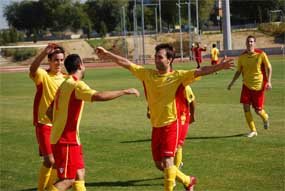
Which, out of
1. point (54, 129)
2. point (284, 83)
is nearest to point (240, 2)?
point (284, 83)

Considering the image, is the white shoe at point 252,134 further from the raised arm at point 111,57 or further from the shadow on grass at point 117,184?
the raised arm at point 111,57

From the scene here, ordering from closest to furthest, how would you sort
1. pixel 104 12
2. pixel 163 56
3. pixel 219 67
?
pixel 219 67, pixel 163 56, pixel 104 12

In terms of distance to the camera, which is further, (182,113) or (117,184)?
(117,184)

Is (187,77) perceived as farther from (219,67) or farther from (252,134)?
(252,134)

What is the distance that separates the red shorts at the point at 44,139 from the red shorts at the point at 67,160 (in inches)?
47.8

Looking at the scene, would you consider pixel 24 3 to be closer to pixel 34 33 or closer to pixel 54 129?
pixel 34 33

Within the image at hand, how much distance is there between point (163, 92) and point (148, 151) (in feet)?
14.6

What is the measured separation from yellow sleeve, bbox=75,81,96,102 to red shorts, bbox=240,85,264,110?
25.3 ft

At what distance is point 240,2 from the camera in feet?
378

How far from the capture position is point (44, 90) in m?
8.52

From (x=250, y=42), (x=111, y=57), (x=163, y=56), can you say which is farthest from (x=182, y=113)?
(x=250, y=42)

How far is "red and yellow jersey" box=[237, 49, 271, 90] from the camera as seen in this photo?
45.5 ft

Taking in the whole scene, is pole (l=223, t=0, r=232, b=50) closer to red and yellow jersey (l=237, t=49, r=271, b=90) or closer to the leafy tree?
red and yellow jersey (l=237, t=49, r=271, b=90)

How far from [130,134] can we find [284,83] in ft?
46.8
